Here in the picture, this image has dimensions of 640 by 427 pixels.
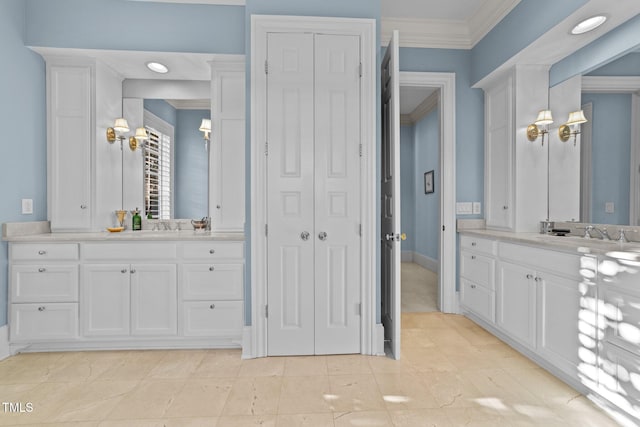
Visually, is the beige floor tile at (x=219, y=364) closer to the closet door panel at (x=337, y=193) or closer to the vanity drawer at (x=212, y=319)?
the vanity drawer at (x=212, y=319)

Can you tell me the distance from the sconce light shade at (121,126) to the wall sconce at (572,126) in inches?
152

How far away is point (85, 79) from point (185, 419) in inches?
112

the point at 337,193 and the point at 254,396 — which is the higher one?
the point at 337,193

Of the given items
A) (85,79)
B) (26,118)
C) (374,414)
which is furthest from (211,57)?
(374,414)

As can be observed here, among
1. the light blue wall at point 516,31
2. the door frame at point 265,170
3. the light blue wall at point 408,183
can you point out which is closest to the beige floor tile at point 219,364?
the door frame at point 265,170

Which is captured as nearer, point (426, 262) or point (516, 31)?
point (516, 31)

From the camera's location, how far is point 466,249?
336 centimetres

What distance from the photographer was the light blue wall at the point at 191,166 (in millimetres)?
3113

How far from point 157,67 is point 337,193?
206 cm

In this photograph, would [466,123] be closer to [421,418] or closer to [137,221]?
[421,418]

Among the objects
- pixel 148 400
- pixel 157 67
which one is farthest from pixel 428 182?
pixel 148 400

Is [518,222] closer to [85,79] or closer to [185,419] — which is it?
[185,419]

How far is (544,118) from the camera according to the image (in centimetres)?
291

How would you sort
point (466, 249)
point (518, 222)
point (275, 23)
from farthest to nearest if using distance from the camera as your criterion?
point (466, 249), point (518, 222), point (275, 23)
